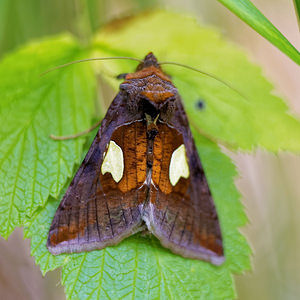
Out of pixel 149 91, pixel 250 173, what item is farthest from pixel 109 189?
pixel 250 173

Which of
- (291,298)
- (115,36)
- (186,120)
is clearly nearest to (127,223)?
(186,120)

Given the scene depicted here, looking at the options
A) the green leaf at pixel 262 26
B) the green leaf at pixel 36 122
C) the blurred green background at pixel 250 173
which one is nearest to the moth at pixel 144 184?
the green leaf at pixel 36 122

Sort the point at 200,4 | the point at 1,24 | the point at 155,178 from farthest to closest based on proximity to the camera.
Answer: the point at 200,4, the point at 1,24, the point at 155,178

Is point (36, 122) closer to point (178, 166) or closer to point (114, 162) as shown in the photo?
point (114, 162)

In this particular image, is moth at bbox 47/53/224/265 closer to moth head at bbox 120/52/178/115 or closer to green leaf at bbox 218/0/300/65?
moth head at bbox 120/52/178/115

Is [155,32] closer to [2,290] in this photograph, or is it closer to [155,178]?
[155,178]

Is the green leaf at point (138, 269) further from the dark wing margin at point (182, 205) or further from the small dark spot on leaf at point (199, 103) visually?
the small dark spot on leaf at point (199, 103)
